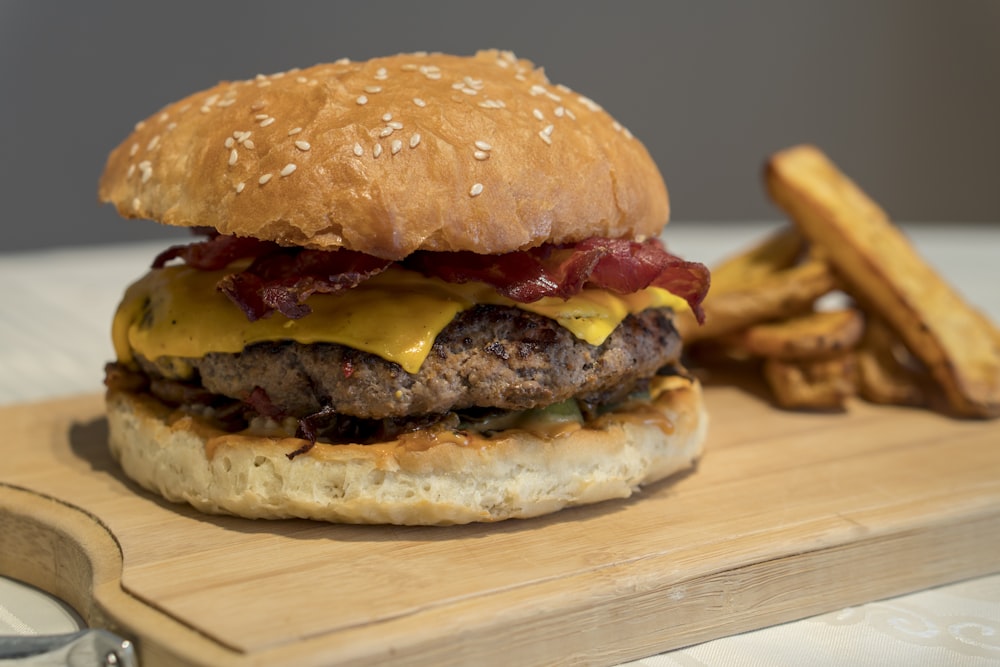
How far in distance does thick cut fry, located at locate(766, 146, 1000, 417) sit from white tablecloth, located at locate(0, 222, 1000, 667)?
1.13 meters

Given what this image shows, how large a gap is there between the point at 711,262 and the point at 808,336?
2.63 m

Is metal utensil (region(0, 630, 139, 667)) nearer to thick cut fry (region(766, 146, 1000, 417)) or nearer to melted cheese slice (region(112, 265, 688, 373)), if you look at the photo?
melted cheese slice (region(112, 265, 688, 373))

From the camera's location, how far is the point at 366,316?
297 centimetres

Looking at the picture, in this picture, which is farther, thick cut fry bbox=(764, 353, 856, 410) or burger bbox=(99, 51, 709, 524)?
thick cut fry bbox=(764, 353, 856, 410)

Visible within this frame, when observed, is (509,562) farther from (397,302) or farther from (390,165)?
(390,165)

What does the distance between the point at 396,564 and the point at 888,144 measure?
11095 millimetres

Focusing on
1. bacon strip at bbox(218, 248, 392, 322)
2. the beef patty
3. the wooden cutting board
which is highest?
bacon strip at bbox(218, 248, 392, 322)

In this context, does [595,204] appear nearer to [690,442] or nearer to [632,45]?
[690,442]

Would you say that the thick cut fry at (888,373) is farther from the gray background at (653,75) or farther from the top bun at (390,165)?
the gray background at (653,75)

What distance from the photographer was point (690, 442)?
3455 millimetres

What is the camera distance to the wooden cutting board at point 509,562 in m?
2.43

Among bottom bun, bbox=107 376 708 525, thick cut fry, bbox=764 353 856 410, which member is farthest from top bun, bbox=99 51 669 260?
thick cut fry, bbox=764 353 856 410

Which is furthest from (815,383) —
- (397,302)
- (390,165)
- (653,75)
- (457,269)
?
(653,75)

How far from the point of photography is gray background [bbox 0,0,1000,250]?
9.23 metres
